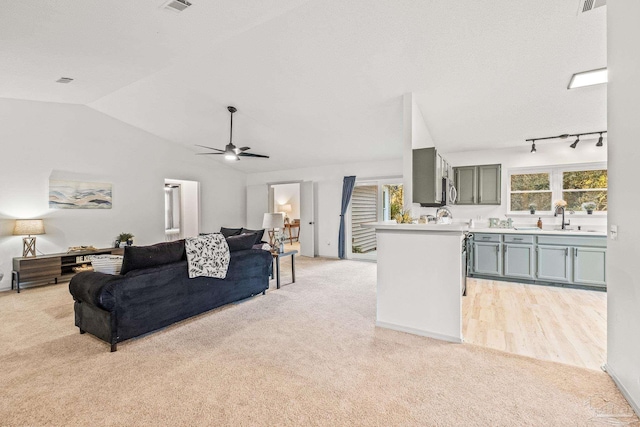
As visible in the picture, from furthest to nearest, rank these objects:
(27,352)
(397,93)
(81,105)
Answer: (81,105)
(397,93)
(27,352)

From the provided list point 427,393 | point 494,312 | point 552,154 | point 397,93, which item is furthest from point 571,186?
point 427,393

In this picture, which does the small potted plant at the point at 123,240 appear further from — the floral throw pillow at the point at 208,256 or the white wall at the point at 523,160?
the white wall at the point at 523,160

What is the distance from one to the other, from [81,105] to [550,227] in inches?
342

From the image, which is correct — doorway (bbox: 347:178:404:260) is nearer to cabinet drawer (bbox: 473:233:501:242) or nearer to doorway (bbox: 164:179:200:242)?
A: cabinet drawer (bbox: 473:233:501:242)

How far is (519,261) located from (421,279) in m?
2.91

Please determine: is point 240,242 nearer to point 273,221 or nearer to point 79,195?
point 273,221

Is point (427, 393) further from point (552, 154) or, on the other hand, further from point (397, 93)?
point (552, 154)

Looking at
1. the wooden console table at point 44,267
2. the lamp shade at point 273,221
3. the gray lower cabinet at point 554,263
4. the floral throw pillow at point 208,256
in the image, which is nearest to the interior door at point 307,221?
the lamp shade at point 273,221

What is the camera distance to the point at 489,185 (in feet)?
18.1

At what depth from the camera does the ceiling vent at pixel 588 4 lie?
2.18 m

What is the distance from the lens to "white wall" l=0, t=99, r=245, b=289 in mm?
4891

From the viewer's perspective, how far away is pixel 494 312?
3.54 m

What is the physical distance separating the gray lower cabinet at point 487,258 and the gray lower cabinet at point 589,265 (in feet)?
3.18

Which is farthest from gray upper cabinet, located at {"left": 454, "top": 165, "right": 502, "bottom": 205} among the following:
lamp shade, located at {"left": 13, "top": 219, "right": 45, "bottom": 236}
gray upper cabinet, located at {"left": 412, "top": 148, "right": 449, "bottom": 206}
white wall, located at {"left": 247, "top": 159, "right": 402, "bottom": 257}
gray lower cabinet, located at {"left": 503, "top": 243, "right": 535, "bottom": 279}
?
lamp shade, located at {"left": 13, "top": 219, "right": 45, "bottom": 236}
